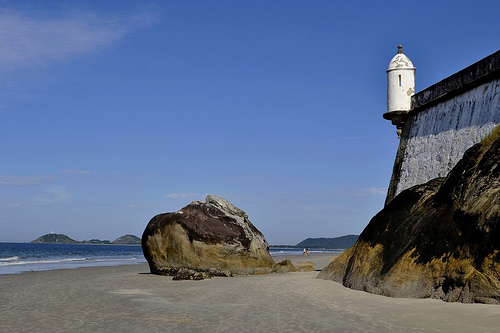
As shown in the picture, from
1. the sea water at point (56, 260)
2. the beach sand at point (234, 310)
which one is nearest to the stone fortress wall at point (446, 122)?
the beach sand at point (234, 310)

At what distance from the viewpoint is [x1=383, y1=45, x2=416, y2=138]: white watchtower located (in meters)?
19.8

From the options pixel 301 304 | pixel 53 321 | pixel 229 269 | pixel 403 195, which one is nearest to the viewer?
pixel 53 321

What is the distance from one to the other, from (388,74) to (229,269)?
30.4 ft

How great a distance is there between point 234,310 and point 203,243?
335 inches

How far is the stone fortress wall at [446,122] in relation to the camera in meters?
14.4

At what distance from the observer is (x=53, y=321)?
Result: 31.8 feet

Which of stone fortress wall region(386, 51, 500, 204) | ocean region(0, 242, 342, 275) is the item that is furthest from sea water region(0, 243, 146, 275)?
stone fortress wall region(386, 51, 500, 204)

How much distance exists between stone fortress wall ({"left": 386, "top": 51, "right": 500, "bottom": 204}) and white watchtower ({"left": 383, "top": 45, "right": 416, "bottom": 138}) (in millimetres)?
282

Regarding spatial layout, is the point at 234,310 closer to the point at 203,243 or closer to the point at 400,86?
the point at 203,243

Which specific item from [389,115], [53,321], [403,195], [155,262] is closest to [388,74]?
[389,115]

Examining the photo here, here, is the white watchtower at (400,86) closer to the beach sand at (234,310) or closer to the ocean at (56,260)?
the beach sand at (234,310)

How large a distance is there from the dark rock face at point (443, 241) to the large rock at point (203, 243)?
19.8 feet

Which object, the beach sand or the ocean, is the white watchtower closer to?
the beach sand

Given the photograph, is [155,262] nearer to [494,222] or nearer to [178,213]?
[178,213]
